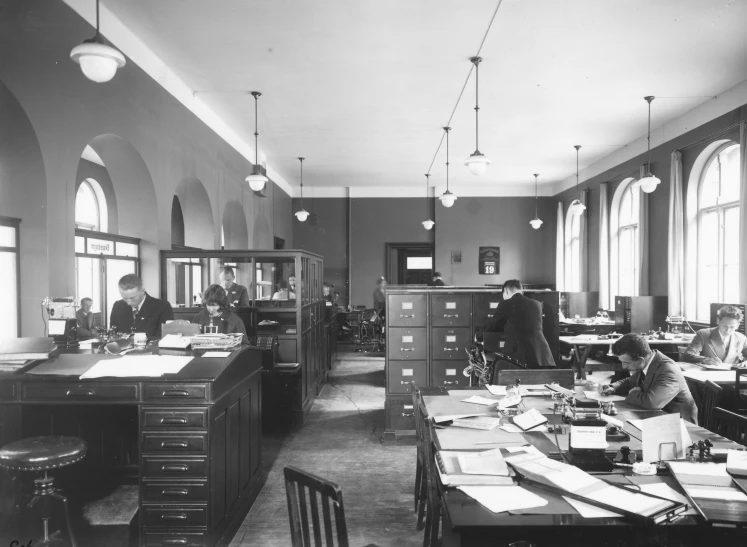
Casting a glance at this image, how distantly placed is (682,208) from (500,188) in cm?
680

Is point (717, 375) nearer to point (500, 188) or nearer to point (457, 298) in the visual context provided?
point (457, 298)

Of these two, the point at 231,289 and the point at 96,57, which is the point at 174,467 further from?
the point at 231,289

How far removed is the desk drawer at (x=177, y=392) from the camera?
3152mm

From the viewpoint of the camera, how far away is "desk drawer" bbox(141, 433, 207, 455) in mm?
3135

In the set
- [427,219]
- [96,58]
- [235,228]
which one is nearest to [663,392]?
[96,58]

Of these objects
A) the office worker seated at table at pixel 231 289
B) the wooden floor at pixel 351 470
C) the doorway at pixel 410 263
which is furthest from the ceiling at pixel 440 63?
A: the doorway at pixel 410 263

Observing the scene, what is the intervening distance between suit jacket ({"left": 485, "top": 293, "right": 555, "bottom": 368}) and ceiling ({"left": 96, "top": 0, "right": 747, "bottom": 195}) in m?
2.84

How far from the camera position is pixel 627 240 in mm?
10938

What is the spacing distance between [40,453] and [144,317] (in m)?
2.16

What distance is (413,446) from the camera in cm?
562

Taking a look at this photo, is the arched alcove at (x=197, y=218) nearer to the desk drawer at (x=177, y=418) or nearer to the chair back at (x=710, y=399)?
the desk drawer at (x=177, y=418)

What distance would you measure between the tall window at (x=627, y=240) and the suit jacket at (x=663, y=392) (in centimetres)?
728

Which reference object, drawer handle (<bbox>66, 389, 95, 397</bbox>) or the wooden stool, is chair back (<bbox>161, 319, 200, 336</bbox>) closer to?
drawer handle (<bbox>66, 389, 95, 397</bbox>)

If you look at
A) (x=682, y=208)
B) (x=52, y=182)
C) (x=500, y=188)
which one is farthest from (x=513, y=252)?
(x=52, y=182)
